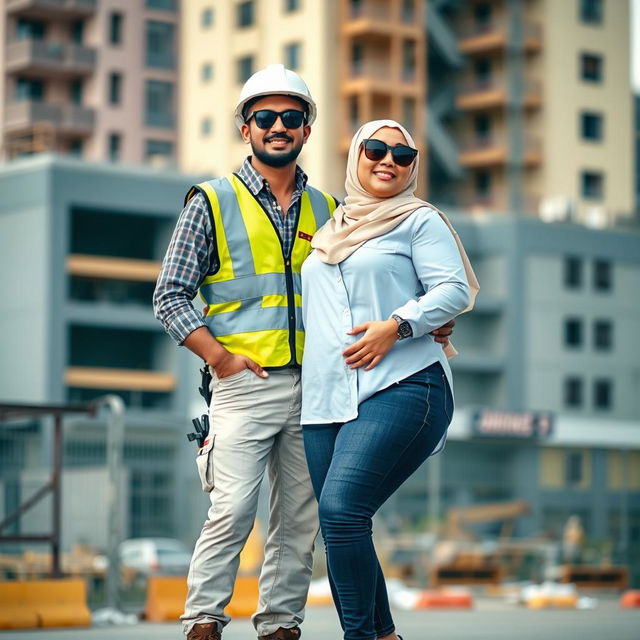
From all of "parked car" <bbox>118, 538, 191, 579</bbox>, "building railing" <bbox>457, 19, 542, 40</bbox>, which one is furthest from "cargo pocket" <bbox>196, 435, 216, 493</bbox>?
"building railing" <bbox>457, 19, 542, 40</bbox>

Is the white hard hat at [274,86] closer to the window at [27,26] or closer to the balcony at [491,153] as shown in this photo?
Answer: the balcony at [491,153]

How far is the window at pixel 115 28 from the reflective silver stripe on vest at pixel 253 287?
78774 mm

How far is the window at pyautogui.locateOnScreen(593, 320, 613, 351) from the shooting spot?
7350 centimetres

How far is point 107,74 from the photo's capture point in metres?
84.1

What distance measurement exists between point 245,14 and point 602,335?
20989 millimetres

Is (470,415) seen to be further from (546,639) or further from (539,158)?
(546,639)

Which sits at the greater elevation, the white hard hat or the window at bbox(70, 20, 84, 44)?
the window at bbox(70, 20, 84, 44)

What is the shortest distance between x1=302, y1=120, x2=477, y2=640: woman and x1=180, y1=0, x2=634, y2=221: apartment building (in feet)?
221

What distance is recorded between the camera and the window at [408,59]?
2982 inches

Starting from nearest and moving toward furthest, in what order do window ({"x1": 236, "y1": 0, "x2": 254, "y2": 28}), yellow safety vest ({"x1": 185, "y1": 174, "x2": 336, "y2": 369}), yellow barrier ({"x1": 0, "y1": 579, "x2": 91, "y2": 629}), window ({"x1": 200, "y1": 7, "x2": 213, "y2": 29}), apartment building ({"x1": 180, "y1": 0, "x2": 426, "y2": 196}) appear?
1. yellow safety vest ({"x1": 185, "y1": 174, "x2": 336, "y2": 369})
2. yellow barrier ({"x1": 0, "y1": 579, "x2": 91, "y2": 629})
3. apartment building ({"x1": 180, "y1": 0, "x2": 426, "y2": 196})
4. window ({"x1": 236, "y1": 0, "x2": 254, "y2": 28})
5. window ({"x1": 200, "y1": 7, "x2": 213, "y2": 29})

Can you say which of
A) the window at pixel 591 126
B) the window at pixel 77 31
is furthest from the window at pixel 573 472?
the window at pixel 77 31

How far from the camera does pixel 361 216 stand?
6.53 metres

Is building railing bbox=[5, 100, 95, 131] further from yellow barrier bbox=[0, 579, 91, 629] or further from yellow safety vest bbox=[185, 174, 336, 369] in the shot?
yellow safety vest bbox=[185, 174, 336, 369]

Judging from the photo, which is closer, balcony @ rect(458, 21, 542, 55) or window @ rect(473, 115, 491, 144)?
balcony @ rect(458, 21, 542, 55)
